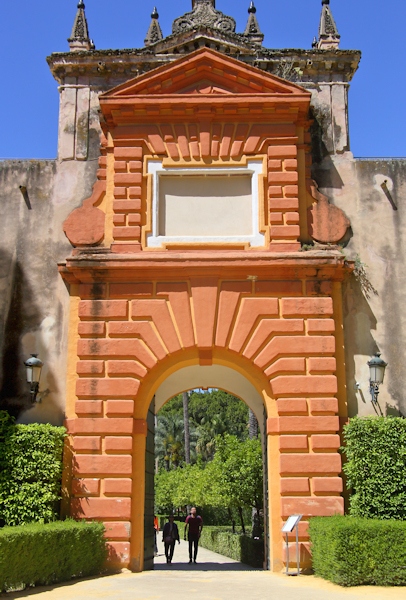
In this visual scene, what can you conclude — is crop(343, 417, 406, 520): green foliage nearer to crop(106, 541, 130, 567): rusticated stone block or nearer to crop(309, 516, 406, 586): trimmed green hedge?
crop(309, 516, 406, 586): trimmed green hedge

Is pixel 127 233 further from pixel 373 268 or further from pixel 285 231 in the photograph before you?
pixel 373 268

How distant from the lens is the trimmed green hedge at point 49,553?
800 cm

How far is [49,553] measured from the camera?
29.0 ft

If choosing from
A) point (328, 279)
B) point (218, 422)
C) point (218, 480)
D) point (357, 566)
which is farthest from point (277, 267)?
point (218, 422)

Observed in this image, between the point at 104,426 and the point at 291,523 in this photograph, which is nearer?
the point at 291,523

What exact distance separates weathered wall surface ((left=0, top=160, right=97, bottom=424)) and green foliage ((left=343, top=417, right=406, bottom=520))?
475cm

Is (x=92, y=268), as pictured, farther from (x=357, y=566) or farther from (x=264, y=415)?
(x=357, y=566)

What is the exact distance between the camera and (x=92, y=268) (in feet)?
38.3

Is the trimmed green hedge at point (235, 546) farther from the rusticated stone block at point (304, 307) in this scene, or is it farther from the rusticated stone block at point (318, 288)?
the rusticated stone block at point (318, 288)

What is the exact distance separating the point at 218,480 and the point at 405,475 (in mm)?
9860

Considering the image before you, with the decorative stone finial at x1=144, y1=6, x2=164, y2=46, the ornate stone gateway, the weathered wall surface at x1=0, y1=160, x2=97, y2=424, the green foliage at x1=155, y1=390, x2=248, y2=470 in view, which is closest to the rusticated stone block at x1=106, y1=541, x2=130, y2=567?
the ornate stone gateway

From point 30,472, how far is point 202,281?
13.3 feet

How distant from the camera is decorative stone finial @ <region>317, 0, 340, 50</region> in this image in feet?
46.0

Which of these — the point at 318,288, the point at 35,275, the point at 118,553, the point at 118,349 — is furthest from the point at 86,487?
the point at 318,288
